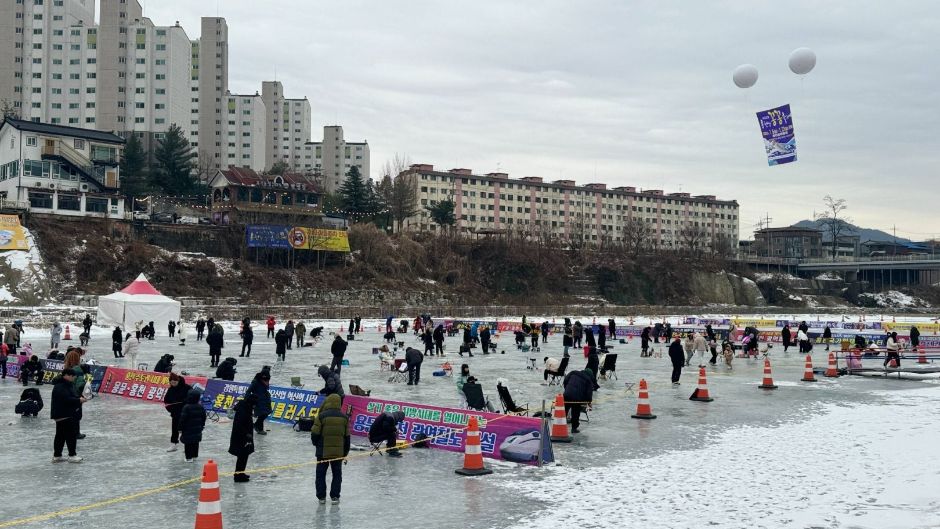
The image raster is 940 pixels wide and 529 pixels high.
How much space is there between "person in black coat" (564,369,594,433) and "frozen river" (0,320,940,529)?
1.50ft

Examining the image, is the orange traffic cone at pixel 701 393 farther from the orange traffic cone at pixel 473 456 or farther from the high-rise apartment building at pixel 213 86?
the high-rise apartment building at pixel 213 86

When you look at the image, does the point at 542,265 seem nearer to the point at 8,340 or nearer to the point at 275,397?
the point at 8,340

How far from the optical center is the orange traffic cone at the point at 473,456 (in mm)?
12031

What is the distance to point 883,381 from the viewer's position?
82.7 feet

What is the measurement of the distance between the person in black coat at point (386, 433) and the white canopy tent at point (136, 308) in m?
34.9

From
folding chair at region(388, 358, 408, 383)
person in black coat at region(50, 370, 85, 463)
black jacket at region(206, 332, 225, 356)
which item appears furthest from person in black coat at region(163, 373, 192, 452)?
black jacket at region(206, 332, 225, 356)

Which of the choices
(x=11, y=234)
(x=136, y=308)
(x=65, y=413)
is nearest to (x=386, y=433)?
(x=65, y=413)

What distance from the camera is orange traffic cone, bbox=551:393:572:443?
14641mm

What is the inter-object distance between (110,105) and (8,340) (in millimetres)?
115324

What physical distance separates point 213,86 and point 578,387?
15806 cm

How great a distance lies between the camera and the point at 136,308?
146 feet

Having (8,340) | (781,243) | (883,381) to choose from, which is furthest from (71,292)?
(781,243)

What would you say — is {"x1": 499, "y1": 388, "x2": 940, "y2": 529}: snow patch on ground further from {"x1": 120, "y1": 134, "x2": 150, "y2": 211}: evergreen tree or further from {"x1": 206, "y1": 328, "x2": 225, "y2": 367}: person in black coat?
{"x1": 120, "y1": 134, "x2": 150, "y2": 211}: evergreen tree

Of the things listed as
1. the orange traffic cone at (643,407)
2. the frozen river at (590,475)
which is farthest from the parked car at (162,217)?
the orange traffic cone at (643,407)
